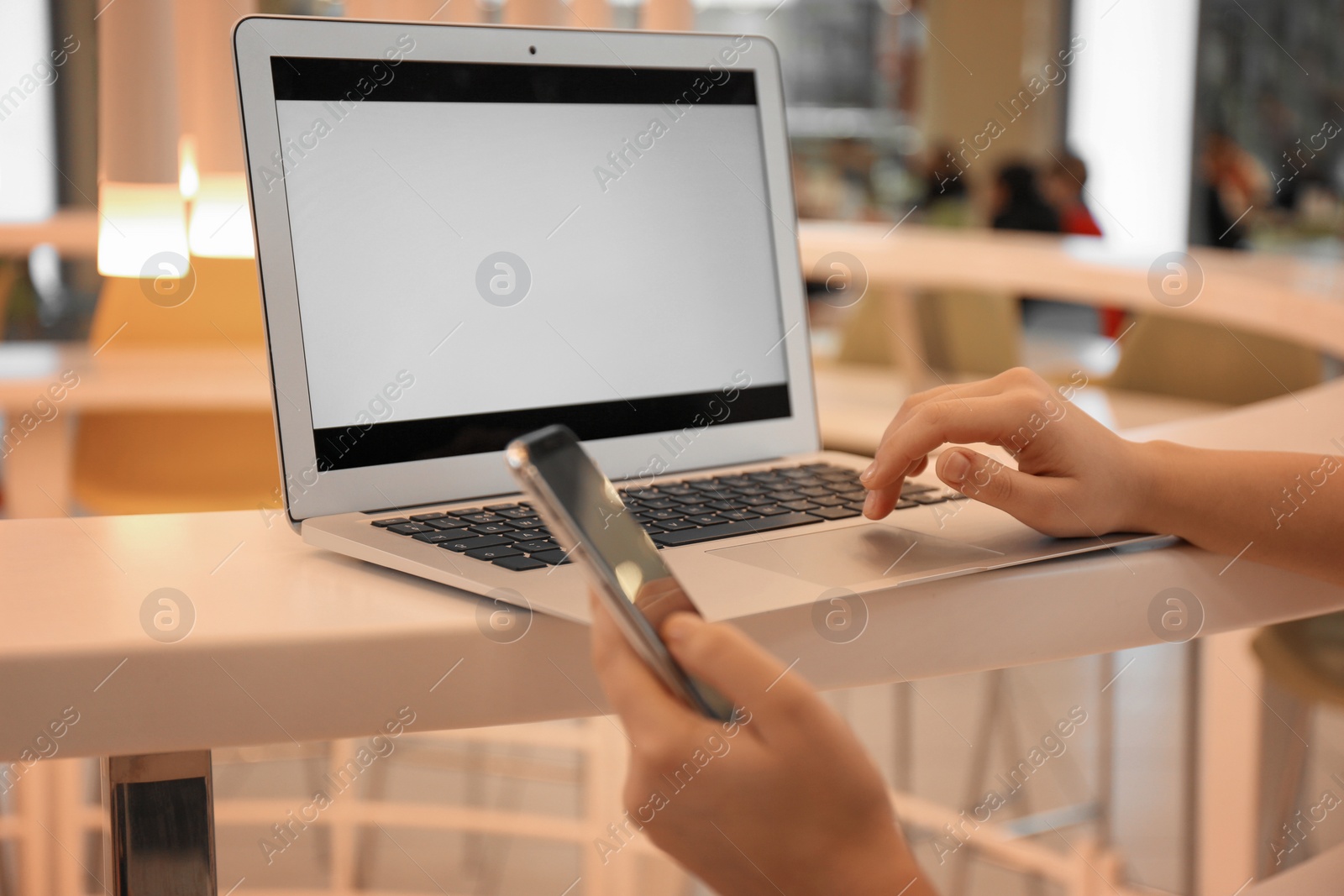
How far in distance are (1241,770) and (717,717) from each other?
99 centimetres

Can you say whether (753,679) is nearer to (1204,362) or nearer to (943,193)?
(1204,362)

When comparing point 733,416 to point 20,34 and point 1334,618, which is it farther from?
point 20,34

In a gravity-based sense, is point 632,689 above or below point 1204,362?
below

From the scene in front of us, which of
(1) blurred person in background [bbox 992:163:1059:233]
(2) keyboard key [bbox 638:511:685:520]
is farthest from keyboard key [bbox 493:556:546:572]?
(1) blurred person in background [bbox 992:163:1059:233]

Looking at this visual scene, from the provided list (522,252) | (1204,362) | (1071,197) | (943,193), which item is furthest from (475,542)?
(943,193)

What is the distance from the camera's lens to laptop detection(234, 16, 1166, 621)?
25.9 inches

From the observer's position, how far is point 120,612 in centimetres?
53

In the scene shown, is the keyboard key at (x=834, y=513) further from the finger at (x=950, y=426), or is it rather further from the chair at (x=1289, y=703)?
the chair at (x=1289, y=703)

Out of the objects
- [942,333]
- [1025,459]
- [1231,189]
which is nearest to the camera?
[1025,459]

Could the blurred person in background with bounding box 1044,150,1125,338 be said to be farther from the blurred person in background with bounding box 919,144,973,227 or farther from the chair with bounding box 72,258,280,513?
the chair with bounding box 72,258,280,513

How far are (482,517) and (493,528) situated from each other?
26 mm

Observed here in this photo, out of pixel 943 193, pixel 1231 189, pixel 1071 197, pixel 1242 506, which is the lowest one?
pixel 1242 506

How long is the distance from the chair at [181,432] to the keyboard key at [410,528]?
144 cm

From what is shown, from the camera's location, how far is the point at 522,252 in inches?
31.1
